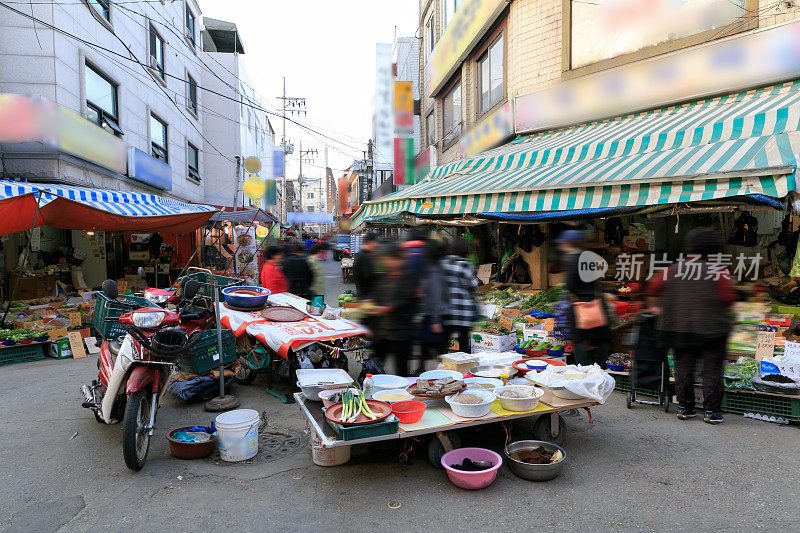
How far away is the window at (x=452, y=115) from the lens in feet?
53.8

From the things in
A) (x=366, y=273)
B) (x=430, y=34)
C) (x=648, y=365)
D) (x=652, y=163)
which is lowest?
(x=648, y=365)

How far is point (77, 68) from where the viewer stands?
11.3m

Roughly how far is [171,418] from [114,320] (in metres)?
1.32

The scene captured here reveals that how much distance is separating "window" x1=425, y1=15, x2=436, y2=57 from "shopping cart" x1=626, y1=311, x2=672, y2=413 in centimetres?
1688

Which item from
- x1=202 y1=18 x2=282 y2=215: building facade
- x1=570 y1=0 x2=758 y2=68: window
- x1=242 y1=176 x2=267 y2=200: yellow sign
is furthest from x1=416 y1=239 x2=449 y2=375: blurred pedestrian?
x1=202 y1=18 x2=282 y2=215: building facade

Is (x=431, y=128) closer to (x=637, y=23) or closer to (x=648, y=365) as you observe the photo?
(x=637, y=23)

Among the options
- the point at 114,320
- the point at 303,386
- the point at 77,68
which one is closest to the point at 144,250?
the point at 77,68

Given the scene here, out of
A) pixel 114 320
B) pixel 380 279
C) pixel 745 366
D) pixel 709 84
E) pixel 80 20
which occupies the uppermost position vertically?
pixel 80 20

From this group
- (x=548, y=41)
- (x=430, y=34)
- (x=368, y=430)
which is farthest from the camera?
(x=430, y=34)

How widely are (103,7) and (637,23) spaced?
14.0 m

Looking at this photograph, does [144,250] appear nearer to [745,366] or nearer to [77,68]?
[77,68]

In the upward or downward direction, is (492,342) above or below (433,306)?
below

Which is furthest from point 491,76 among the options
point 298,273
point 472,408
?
point 472,408

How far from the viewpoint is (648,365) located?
559cm
